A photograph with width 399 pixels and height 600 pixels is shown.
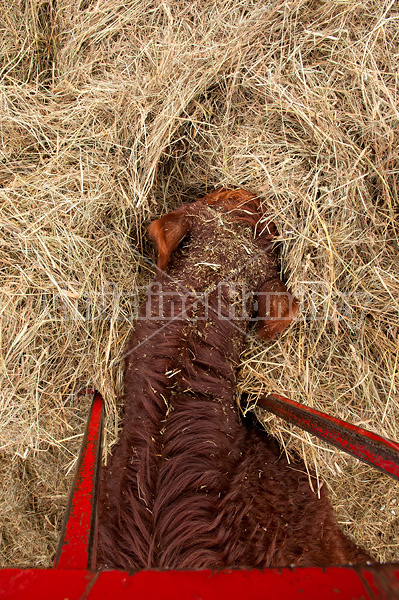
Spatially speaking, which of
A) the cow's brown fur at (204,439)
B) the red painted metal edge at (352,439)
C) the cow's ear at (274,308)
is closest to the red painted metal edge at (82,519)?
the cow's brown fur at (204,439)

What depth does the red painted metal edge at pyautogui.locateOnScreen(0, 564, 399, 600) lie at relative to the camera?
0.50m

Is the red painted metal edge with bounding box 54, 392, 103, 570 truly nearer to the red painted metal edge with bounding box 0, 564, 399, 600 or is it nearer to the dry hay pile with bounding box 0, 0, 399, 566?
the red painted metal edge with bounding box 0, 564, 399, 600

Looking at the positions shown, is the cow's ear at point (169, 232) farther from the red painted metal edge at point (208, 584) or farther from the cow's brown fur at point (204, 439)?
the red painted metal edge at point (208, 584)

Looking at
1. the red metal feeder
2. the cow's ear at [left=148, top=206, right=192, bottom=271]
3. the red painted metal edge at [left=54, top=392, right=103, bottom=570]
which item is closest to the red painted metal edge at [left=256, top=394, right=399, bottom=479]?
the red metal feeder

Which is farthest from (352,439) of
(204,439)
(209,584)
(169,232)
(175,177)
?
(175,177)

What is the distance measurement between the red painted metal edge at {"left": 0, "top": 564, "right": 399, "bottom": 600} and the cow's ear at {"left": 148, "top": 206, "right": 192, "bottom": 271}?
172 centimetres

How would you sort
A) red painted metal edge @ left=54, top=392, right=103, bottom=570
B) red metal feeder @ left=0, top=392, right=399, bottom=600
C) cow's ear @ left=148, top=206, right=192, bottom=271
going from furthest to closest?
cow's ear @ left=148, top=206, right=192, bottom=271 → red painted metal edge @ left=54, top=392, right=103, bottom=570 → red metal feeder @ left=0, top=392, right=399, bottom=600

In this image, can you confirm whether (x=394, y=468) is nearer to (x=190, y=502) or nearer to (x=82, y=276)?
(x=190, y=502)

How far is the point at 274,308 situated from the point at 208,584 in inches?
69.7

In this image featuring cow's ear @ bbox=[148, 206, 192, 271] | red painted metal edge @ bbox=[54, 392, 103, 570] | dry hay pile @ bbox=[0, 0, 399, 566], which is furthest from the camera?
dry hay pile @ bbox=[0, 0, 399, 566]

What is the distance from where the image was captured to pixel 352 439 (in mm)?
1281

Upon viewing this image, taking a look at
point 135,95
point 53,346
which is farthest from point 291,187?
point 53,346

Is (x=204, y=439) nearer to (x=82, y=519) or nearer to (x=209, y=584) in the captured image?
(x=82, y=519)

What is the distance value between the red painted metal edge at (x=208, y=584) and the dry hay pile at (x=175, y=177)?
193cm
